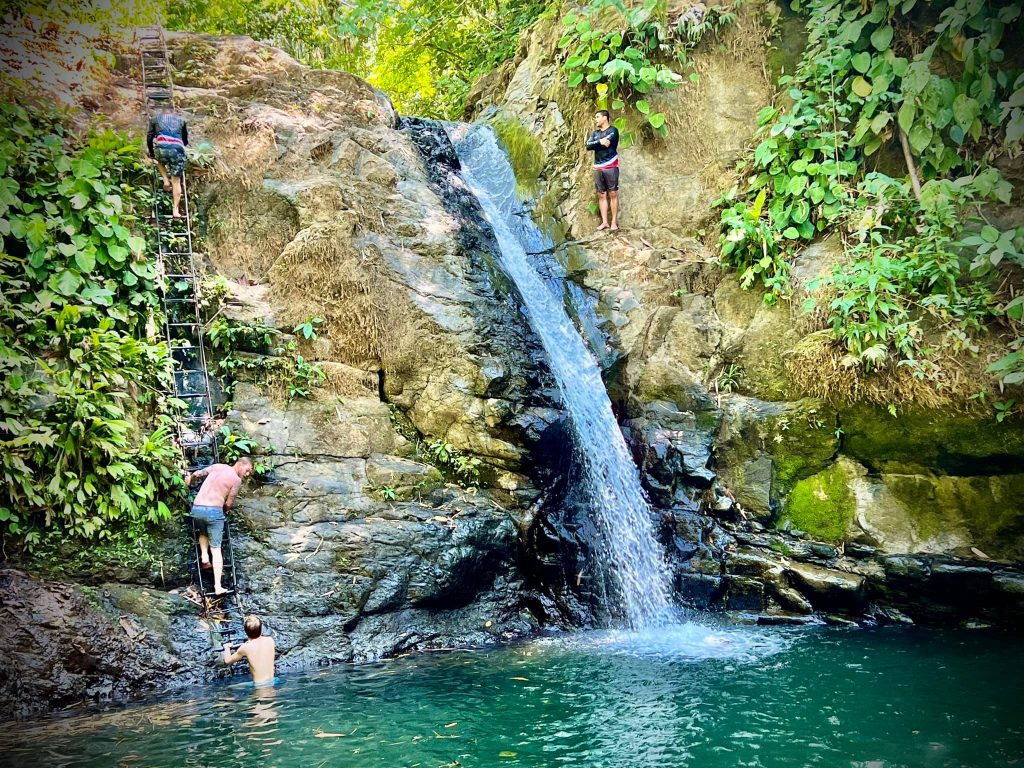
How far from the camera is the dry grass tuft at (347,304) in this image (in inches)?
336

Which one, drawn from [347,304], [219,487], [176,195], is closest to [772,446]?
[347,304]

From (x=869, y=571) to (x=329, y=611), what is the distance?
5.97m

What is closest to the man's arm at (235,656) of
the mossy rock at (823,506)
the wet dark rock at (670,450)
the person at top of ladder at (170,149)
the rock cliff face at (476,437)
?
the rock cliff face at (476,437)

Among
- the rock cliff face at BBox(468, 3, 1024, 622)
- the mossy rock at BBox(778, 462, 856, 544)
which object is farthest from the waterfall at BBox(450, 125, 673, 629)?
the mossy rock at BBox(778, 462, 856, 544)

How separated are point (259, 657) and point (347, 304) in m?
4.32

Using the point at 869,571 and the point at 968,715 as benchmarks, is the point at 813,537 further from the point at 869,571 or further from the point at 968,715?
the point at 968,715

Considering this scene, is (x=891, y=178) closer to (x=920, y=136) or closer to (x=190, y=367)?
(x=920, y=136)

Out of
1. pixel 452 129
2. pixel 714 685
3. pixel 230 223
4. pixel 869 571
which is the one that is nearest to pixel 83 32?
pixel 230 223

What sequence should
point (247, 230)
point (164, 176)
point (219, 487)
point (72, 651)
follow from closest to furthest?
point (72, 651)
point (219, 487)
point (164, 176)
point (247, 230)

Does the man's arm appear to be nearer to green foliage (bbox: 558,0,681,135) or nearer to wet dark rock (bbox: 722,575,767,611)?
wet dark rock (bbox: 722,575,767,611)

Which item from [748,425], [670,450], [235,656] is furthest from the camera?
[670,450]

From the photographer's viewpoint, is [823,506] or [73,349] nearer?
[73,349]

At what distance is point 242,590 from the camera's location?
662cm

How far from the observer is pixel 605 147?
10344mm
